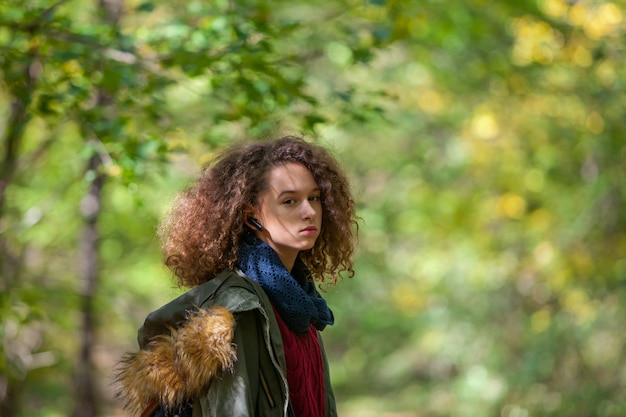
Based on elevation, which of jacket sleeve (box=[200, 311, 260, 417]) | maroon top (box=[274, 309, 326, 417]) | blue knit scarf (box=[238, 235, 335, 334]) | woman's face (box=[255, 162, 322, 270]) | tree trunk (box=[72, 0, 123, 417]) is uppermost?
woman's face (box=[255, 162, 322, 270])

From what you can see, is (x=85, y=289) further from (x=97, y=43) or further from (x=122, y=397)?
(x=122, y=397)

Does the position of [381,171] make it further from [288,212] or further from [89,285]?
[288,212]

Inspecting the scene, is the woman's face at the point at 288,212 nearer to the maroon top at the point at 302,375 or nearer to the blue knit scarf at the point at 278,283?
the blue knit scarf at the point at 278,283

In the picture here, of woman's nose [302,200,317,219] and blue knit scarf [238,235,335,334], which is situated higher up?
woman's nose [302,200,317,219]

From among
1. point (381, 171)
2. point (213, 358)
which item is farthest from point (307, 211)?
point (381, 171)

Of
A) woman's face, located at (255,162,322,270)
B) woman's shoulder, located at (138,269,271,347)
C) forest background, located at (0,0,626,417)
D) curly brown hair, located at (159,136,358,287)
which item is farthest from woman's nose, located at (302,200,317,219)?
forest background, located at (0,0,626,417)

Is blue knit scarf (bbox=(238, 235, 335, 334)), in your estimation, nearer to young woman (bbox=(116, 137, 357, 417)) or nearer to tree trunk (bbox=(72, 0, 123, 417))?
young woman (bbox=(116, 137, 357, 417))

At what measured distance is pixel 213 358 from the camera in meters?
2.22

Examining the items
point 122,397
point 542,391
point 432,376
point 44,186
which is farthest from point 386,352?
point 122,397

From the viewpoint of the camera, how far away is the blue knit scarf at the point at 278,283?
7.99 feet

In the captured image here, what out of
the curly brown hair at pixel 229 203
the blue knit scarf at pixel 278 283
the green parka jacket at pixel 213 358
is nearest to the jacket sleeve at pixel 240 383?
the green parka jacket at pixel 213 358

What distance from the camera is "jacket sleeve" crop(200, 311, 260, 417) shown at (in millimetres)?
2221

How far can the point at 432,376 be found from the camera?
1055 centimetres

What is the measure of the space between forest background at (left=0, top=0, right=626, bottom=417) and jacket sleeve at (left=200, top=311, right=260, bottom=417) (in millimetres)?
1277
